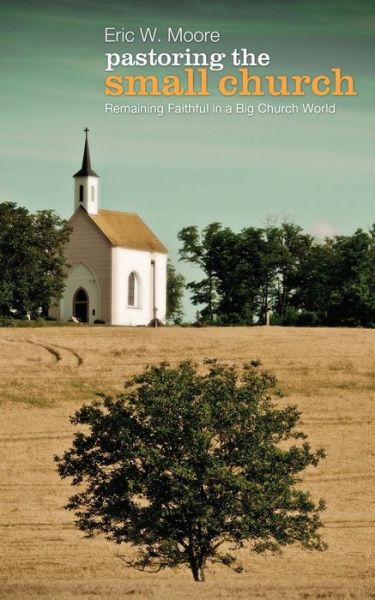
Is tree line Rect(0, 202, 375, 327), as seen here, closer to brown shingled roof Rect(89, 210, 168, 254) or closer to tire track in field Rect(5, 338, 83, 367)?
brown shingled roof Rect(89, 210, 168, 254)

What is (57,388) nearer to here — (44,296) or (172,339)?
(172,339)

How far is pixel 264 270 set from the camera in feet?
356

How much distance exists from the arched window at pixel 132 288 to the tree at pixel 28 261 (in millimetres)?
9460

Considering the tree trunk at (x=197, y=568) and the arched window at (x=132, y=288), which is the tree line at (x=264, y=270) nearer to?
the arched window at (x=132, y=288)

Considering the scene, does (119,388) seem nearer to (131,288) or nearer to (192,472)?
(192,472)

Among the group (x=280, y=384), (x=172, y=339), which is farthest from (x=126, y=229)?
(x=280, y=384)

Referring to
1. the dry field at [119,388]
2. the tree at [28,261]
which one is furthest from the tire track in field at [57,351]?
the tree at [28,261]

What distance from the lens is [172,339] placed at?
73.9 meters

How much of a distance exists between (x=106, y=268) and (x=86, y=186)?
719cm

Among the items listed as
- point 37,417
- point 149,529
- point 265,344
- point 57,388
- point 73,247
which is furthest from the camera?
point 73,247

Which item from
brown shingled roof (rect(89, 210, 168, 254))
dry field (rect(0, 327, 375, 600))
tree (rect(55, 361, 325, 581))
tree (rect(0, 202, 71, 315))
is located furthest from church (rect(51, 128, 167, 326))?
tree (rect(55, 361, 325, 581))

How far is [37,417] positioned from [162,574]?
65.4 feet

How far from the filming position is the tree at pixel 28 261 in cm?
8750

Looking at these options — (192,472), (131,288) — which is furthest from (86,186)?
(192,472)
